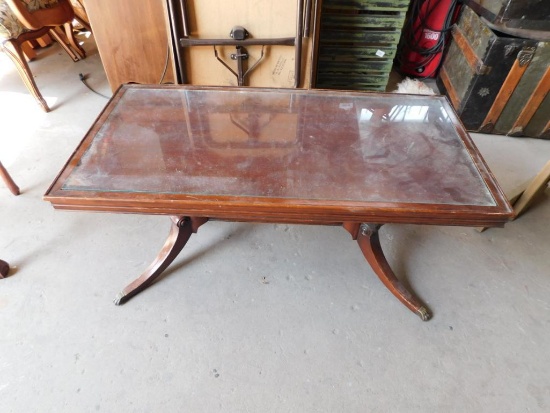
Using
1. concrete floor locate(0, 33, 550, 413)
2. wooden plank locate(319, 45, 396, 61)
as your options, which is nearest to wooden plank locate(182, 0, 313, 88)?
wooden plank locate(319, 45, 396, 61)

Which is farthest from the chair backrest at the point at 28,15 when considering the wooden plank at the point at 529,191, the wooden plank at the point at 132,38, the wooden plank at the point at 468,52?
the wooden plank at the point at 529,191

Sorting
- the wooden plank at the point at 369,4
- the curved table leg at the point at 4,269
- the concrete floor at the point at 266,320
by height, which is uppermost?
the wooden plank at the point at 369,4

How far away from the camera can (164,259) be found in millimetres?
1324

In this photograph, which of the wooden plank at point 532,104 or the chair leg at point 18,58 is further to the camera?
the chair leg at point 18,58

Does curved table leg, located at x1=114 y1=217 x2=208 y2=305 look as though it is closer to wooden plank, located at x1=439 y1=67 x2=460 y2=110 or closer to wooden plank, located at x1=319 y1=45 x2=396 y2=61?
wooden plank, located at x1=319 y1=45 x2=396 y2=61

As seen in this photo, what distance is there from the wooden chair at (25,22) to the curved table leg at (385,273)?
218 cm

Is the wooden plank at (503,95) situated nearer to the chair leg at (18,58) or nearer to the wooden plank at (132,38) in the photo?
the wooden plank at (132,38)

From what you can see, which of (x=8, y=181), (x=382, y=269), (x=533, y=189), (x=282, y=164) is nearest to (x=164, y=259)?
(x=282, y=164)

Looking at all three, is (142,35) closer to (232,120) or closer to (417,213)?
(232,120)

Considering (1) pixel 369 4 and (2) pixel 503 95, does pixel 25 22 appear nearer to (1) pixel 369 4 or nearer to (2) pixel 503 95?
(1) pixel 369 4

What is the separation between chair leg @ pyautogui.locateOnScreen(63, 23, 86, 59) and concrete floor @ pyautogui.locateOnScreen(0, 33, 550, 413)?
1646 mm

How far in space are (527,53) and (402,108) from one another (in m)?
1.06

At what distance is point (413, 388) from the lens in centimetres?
112

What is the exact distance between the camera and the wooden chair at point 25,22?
196 centimetres
